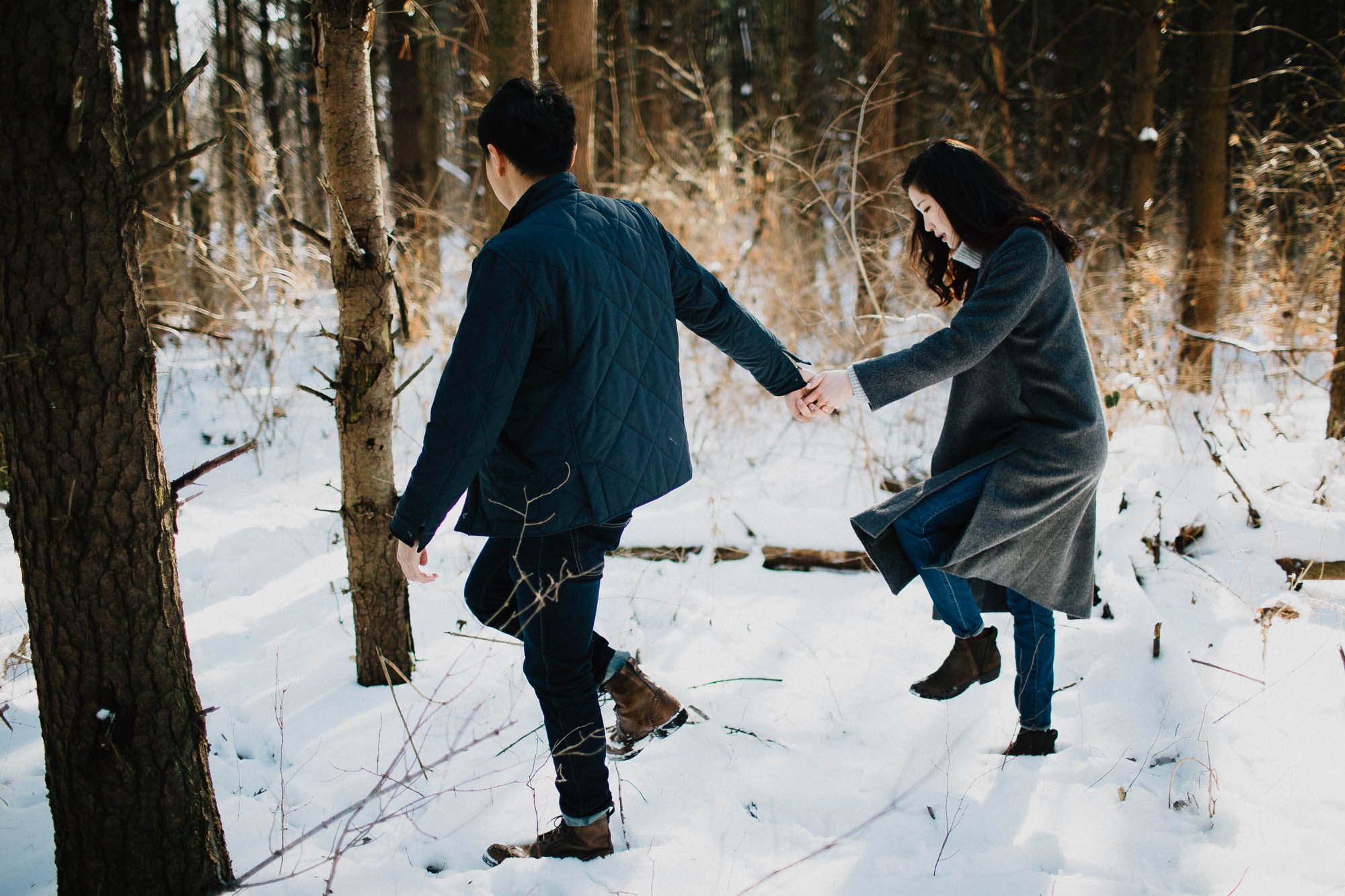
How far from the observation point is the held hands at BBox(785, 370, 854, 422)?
2.34 m

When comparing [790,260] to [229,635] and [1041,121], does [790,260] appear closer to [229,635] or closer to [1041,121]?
[229,635]

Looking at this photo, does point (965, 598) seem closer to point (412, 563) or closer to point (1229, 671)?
point (1229, 671)

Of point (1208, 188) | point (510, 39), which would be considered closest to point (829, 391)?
point (510, 39)

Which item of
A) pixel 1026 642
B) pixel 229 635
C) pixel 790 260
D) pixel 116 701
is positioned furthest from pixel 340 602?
pixel 790 260

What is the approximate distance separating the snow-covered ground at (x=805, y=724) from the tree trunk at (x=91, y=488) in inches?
10.6

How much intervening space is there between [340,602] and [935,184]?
2.76 m

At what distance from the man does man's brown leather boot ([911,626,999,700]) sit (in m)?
0.98

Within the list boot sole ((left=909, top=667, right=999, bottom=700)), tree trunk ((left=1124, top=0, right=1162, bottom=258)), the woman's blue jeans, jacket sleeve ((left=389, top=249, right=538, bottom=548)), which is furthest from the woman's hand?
A: tree trunk ((left=1124, top=0, right=1162, bottom=258))

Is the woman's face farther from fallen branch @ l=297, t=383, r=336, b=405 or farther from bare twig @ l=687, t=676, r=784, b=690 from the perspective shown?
fallen branch @ l=297, t=383, r=336, b=405

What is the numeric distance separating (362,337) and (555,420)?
1025 millimetres

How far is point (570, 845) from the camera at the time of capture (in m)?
2.00

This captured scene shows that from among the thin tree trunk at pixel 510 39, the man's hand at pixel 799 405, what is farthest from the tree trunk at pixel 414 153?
the man's hand at pixel 799 405

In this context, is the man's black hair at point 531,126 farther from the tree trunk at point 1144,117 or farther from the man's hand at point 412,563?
the tree trunk at point 1144,117

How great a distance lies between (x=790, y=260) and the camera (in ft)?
24.3
